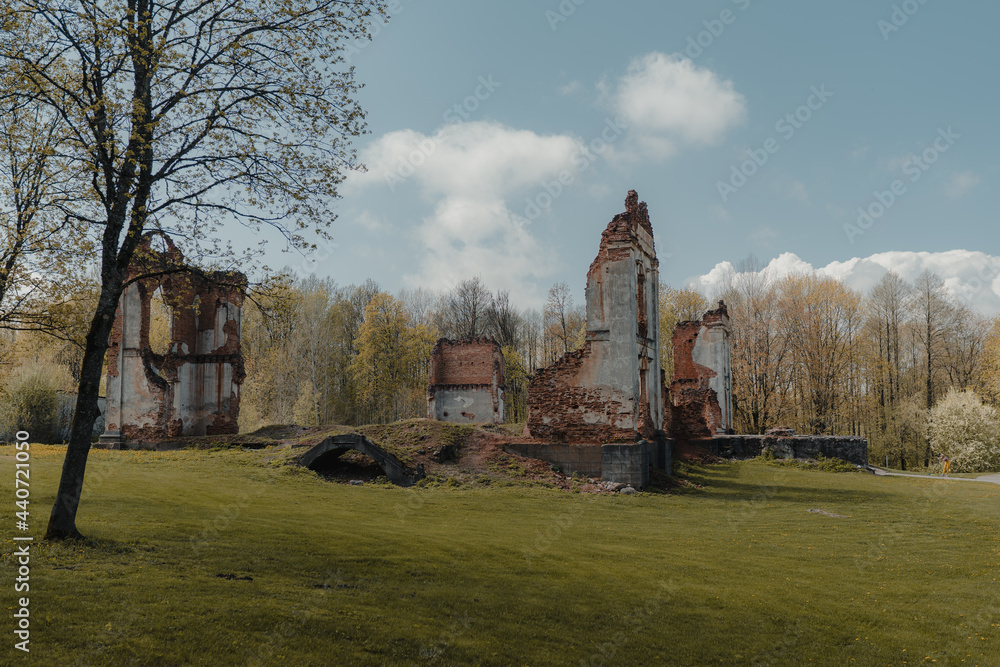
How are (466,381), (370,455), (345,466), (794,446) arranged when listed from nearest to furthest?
(370,455) < (345,466) < (794,446) < (466,381)

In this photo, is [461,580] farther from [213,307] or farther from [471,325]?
[471,325]

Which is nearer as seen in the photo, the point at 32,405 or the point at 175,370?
the point at 175,370

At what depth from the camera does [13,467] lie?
1563cm

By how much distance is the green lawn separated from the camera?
6.32 m

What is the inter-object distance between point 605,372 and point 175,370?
20.5 metres

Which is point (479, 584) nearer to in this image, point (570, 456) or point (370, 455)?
point (370, 455)

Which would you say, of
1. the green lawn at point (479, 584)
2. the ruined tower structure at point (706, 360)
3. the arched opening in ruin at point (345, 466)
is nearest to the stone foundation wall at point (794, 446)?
the ruined tower structure at point (706, 360)

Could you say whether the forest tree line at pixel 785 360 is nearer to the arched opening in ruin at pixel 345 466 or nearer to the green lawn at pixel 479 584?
the arched opening in ruin at pixel 345 466

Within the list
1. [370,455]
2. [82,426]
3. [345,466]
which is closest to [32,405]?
[345,466]

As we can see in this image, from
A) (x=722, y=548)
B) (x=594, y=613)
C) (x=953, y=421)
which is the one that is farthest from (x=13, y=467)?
(x=953, y=421)

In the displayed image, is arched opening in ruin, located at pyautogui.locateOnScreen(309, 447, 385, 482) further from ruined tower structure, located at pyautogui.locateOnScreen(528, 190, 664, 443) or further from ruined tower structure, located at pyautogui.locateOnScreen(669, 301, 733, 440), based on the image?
ruined tower structure, located at pyautogui.locateOnScreen(669, 301, 733, 440)

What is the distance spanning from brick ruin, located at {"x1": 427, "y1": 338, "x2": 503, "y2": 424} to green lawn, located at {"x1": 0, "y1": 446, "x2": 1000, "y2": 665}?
85.3ft

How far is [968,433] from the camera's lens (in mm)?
34812

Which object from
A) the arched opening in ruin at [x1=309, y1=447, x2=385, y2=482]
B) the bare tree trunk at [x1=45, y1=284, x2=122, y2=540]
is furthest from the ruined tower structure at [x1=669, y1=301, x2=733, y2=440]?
the bare tree trunk at [x1=45, y1=284, x2=122, y2=540]
